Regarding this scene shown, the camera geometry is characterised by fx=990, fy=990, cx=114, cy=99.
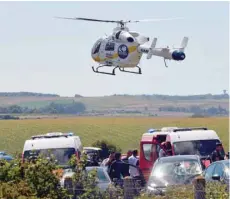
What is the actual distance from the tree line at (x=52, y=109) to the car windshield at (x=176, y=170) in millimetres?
113463

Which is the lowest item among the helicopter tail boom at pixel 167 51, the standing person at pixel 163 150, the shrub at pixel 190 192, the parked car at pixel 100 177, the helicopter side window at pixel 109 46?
the shrub at pixel 190 192

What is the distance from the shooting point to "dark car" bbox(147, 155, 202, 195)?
19.8m

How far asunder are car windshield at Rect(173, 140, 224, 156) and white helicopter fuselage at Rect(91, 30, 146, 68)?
39.6 ft

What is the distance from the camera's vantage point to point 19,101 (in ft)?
537

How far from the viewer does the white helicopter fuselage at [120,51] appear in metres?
40.8

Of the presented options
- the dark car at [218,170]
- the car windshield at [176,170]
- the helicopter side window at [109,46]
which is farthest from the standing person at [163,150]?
the helicopter side window at [109,46]

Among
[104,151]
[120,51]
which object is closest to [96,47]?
[120,51]

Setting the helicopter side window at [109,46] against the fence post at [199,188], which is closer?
the fence post at [199,188]

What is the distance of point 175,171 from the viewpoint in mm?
20594

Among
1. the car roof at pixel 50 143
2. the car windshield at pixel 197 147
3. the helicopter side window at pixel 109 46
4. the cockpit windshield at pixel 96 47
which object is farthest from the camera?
the cockpit windshield at pixel 96 47

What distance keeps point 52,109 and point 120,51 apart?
10561cm

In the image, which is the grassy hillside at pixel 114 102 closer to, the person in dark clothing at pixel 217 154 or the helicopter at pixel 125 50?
the helicopter at pixel 125 50

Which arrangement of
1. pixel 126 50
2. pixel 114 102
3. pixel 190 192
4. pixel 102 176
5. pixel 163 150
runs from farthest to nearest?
pixel 114 102 → pixel 126 50 → pixel 163 150 → pixel 102 176 → pixel 190 192

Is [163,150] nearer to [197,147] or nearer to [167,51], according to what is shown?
[197,147]
